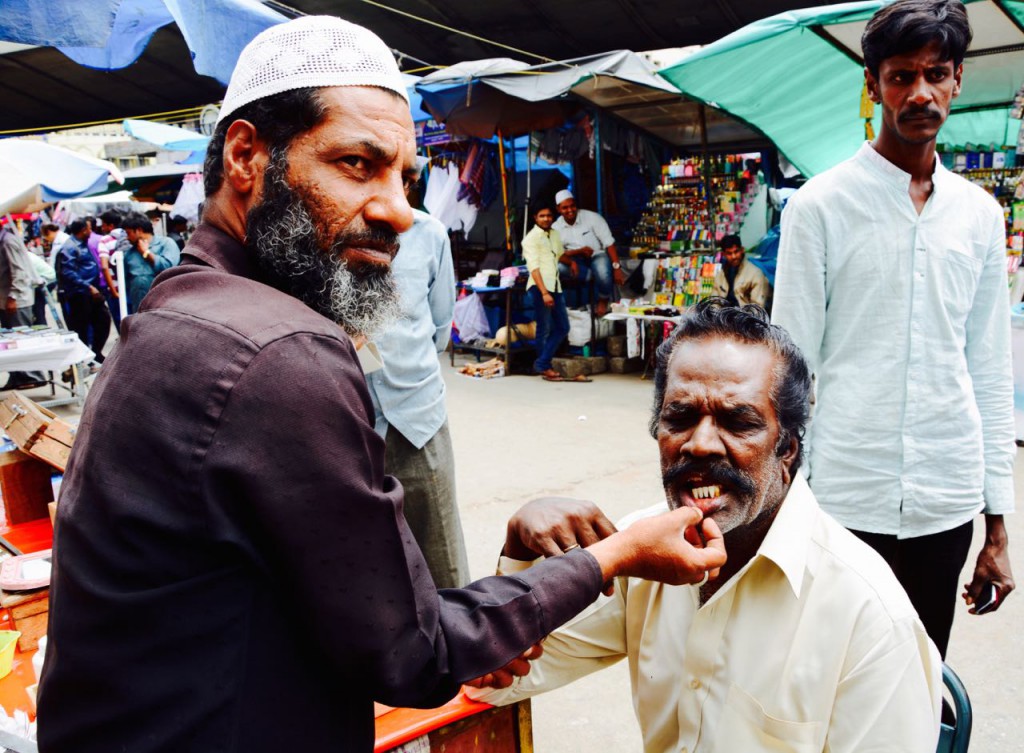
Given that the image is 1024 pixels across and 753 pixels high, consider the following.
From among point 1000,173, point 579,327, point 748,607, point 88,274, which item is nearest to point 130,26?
point 748,607

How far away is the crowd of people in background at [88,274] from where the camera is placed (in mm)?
9000

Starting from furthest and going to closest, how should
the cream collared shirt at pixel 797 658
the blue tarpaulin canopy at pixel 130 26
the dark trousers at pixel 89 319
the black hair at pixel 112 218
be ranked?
the black hair at pixel 112 218 → the dark trousers at pixel 89 319 → the blue tarpaulin canopy at pixel 130 26 → the cream collared shirt at pixel 797 658

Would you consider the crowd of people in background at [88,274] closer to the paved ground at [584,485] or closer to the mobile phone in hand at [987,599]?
the paved ground at [584,485]

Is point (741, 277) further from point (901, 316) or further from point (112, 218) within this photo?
point (112, 218)

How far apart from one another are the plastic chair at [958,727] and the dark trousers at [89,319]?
10.2 metres

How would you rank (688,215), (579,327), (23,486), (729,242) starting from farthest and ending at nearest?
1. (688,215)
2. (579,327)
3. (729,242)
4. (23,486)

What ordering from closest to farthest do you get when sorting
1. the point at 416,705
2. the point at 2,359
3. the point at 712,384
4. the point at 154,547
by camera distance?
the point at 154,547, the point at 416,705, the point at 712,384, the point at 2,359

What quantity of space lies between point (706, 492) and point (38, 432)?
2876 mm

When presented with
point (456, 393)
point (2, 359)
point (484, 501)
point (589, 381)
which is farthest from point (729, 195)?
point (2, 359)

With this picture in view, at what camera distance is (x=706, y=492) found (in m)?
1.65

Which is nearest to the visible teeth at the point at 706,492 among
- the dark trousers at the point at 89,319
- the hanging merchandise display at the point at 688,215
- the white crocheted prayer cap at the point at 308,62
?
the white crocheted prayer cap at the point at 308,62

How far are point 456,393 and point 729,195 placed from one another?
409cm

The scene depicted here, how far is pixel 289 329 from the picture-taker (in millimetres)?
988

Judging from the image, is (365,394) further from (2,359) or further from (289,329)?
(2,359)
